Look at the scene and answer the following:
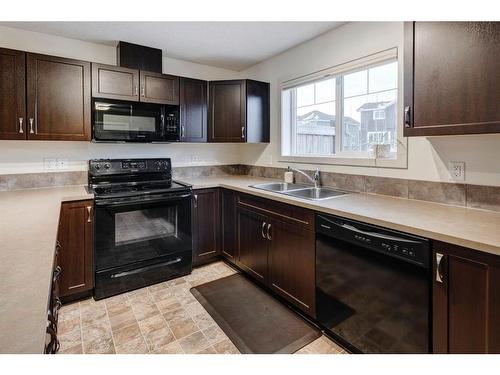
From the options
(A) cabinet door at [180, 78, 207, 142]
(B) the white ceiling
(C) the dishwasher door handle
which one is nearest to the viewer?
(C) the dishwasher door handle

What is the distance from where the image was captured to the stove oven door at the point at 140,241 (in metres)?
2.45

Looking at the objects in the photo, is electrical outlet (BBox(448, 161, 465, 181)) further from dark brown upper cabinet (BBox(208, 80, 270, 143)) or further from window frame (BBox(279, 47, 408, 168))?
dark brown upper cabinet (BBox(208, 80, 270, 143))

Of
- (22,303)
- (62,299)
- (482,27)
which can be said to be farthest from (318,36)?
(62,299)

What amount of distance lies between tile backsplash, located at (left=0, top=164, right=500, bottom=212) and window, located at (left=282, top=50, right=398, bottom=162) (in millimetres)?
228

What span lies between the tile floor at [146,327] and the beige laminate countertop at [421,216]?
90cm

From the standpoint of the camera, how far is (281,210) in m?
2.25

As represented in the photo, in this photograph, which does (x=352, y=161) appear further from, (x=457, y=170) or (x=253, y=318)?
(x=253, y=318)

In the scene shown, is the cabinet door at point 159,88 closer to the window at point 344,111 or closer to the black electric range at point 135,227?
the black electric range at point 135,227

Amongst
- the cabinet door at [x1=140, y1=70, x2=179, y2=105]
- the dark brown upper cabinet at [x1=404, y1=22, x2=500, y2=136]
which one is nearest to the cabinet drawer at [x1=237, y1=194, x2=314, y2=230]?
the dark brown upper cabinet at [x1=404, y1=22, x2=500, y2=136]

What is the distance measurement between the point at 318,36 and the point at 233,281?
244 centimetres

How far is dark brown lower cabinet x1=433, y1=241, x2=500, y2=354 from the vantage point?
3.80 feet
